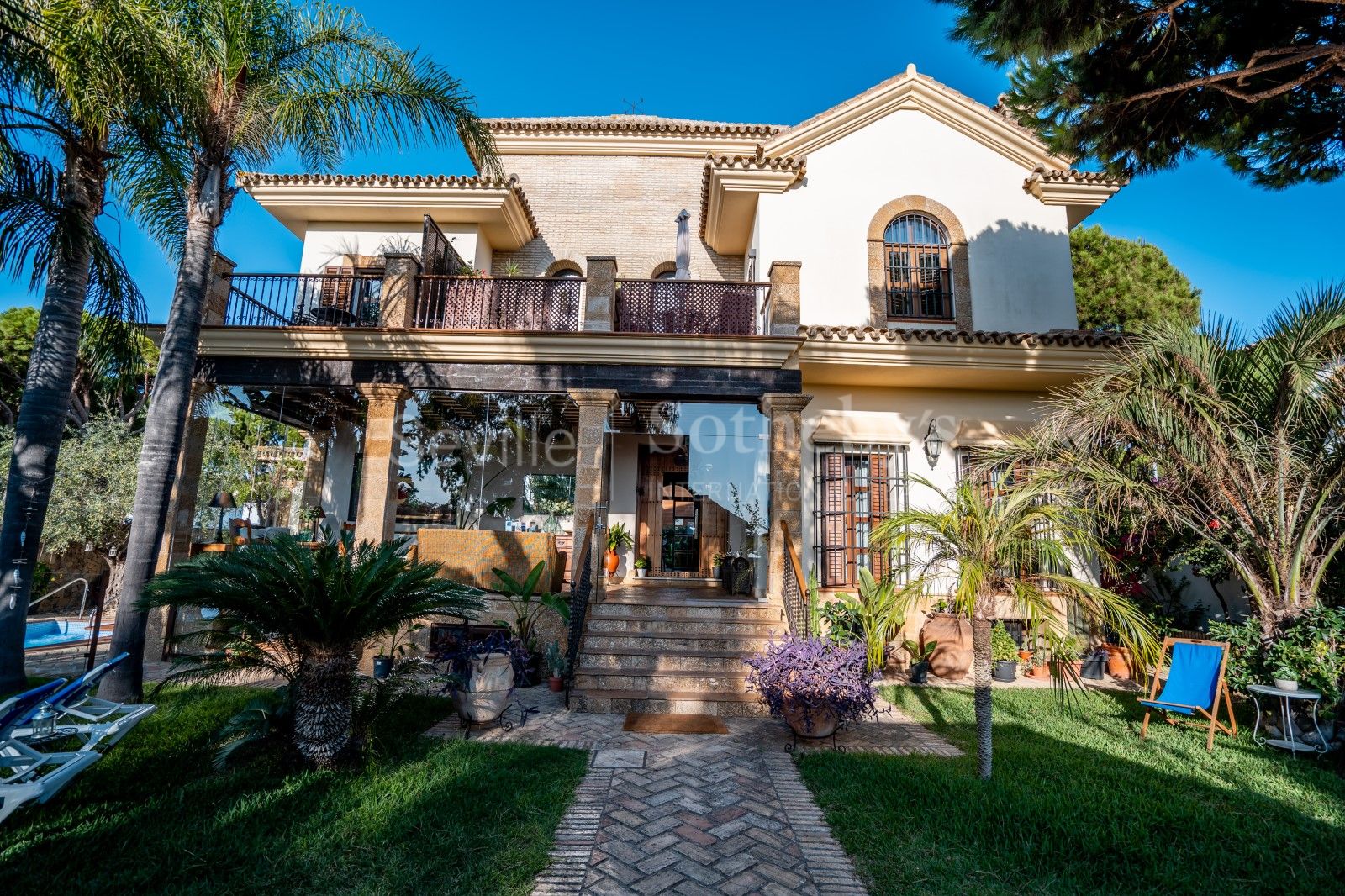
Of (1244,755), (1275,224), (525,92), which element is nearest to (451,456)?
(525,92)

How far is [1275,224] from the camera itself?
45.3 feet

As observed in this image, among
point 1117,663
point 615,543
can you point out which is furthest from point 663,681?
point 1117,663

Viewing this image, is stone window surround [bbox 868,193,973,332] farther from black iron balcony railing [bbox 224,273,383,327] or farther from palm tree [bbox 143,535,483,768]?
palm tree [bbox 143,535,483,768]

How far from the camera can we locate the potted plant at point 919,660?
27.8 feet

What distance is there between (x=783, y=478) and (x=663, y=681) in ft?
9.65

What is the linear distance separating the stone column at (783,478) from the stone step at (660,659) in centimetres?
115

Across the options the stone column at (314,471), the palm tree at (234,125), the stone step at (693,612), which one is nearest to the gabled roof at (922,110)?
the palm tree at (234,125)

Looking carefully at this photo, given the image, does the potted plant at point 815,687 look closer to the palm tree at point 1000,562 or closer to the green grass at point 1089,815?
the green grass at point 1089,815

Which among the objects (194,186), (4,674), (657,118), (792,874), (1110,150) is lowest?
(792,874)

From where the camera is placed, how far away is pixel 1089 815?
4.14m

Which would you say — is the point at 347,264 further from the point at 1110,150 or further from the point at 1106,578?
the point at 1106,578

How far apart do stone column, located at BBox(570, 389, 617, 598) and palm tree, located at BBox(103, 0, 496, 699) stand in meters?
3.44

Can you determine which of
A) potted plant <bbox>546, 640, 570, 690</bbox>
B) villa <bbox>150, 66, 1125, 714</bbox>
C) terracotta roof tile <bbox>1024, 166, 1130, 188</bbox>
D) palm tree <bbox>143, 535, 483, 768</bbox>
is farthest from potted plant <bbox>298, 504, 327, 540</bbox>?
terracotta roof tile <bbox>1024, 166, 1130, 188</bbox>

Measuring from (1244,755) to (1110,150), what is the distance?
236 inches
